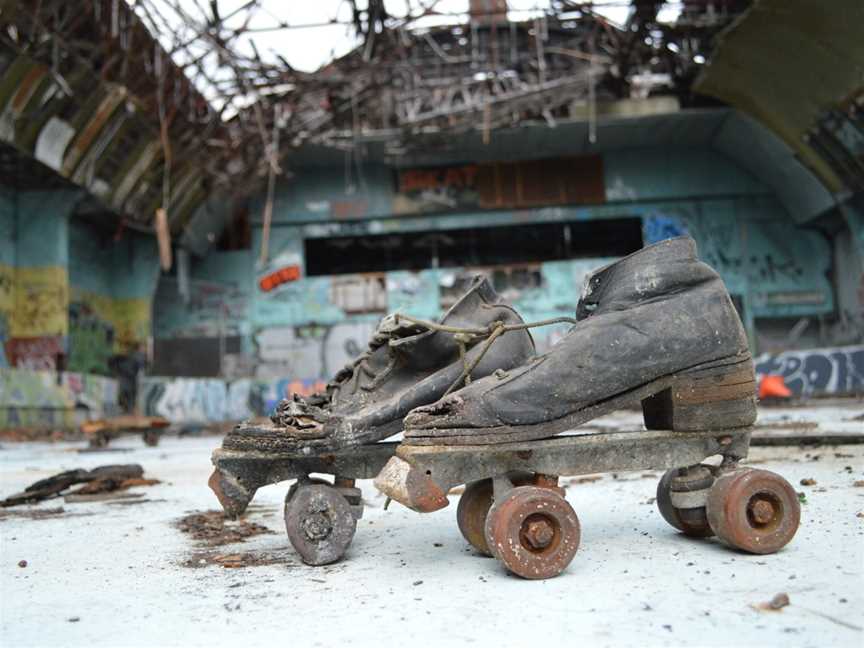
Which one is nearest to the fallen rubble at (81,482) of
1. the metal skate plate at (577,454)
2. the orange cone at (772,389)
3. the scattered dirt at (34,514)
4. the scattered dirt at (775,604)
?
the scattered dirt at (34,514)

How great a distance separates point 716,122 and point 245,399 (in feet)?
51.9

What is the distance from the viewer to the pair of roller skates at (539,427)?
2316 mm

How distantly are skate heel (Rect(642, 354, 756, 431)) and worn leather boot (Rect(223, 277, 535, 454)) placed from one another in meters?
0.60

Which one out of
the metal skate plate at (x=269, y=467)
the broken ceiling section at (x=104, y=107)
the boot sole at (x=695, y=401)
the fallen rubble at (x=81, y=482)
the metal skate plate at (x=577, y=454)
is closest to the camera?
the metal skate plate at (x=577, y=454)

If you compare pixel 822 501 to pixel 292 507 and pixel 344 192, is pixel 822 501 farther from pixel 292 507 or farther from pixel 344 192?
pixel 344 192

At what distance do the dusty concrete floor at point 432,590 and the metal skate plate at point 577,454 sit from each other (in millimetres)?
304

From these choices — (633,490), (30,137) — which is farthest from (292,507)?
(30,137)

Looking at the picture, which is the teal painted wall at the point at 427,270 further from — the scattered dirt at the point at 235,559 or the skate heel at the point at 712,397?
the skate heel at the point at 712,397

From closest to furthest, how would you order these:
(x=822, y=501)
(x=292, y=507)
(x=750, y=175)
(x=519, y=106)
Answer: (x=292, y=507) → (x=822, y=501) → (x=519, y=106) → (x=750, y=175)

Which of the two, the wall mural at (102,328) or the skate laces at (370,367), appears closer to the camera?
the skate laces at (370,367)

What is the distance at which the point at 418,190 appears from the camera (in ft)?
80.5

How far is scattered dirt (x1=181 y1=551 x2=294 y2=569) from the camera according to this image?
8.86 ft

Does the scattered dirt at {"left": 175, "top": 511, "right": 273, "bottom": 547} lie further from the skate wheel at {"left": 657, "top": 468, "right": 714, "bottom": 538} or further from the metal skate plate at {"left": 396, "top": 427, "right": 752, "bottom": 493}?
the skate wheel at {"left": 657, "top": 468, "right": 714, "bottom": 538}

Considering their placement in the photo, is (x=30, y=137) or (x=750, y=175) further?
(x=750, y=175)
